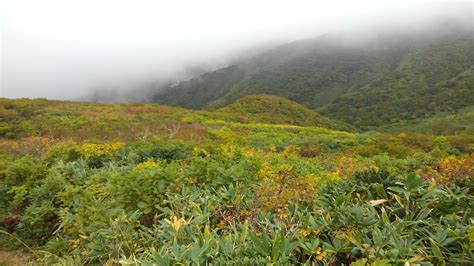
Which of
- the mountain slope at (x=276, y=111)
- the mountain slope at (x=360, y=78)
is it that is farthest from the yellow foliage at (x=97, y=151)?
the mountain slope at (x=360, y=78)

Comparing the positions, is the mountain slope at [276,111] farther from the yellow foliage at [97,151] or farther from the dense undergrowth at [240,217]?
the dense undergrowth at [240,217]

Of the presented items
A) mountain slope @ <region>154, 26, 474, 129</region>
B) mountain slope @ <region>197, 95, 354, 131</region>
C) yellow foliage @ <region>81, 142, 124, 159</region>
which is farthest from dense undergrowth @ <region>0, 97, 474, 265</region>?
mountain slope @ <region>154, 26, 474, 129</region>

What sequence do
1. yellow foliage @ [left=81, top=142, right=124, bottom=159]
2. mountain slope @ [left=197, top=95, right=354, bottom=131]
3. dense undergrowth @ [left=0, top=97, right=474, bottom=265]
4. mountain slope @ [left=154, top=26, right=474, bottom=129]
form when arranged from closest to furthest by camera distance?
dense undergrowth @ [left=0, top=97, right=474, bottom=265]
yellow foliage @ [left=81, top=142, right=124, bottom=159]
mountain slope @ [left=197, top=95, right=354, bottom=131]
mountain slope @ [left=154, top=26, right=474, bottom=129]

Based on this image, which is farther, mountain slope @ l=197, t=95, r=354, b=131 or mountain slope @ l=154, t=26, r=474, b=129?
mountain slope @ l=154, t=26, r=474, b=129

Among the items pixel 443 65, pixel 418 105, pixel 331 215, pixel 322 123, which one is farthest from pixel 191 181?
pixel 443 65

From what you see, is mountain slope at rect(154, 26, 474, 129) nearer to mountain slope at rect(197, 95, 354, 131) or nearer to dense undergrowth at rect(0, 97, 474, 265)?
mountain slope at rect(197, 95, 354, 131)

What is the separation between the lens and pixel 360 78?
117125 mm

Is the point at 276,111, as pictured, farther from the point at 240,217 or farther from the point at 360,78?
the point at 360,78

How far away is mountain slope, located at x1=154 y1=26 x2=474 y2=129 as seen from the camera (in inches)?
2881

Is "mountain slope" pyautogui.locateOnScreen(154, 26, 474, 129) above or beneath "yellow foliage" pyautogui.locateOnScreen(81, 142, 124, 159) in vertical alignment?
beneath

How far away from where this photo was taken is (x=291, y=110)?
50031mm

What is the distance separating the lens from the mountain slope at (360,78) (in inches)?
2881

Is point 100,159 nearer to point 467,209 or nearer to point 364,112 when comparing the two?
point 467,209

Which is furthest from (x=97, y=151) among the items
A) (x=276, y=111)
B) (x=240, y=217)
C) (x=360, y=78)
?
(x=360, y=78)
